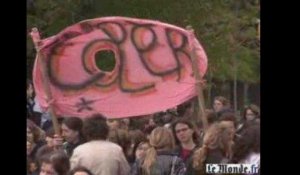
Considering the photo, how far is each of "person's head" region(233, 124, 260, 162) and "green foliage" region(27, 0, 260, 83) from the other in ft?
1.78

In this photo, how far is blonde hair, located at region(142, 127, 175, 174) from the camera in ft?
25.6

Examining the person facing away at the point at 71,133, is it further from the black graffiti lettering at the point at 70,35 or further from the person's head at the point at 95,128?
the black graffiti lettering at the point at 70,35

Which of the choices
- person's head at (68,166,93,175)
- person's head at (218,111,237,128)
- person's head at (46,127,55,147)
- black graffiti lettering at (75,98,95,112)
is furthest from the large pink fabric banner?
person's head at (68,166,93,175)

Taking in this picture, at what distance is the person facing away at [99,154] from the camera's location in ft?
25.3

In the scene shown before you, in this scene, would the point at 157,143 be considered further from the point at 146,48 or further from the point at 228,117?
the point at 146,48

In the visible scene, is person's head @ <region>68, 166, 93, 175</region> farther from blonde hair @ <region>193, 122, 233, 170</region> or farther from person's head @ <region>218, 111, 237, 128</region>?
person's head @ <region>218, 111, 237, 128</region>

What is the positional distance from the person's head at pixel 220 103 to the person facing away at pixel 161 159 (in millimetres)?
572

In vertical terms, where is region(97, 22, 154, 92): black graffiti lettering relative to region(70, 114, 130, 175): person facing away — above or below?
above

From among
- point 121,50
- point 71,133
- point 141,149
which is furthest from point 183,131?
point 71,133

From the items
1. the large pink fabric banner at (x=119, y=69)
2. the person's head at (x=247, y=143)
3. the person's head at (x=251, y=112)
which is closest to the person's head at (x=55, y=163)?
the large pink fabric banner at (x=119, y=69)

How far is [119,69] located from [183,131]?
95 cm

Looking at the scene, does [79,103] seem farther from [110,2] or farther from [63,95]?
[110,2]

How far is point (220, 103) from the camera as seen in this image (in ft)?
25.3
